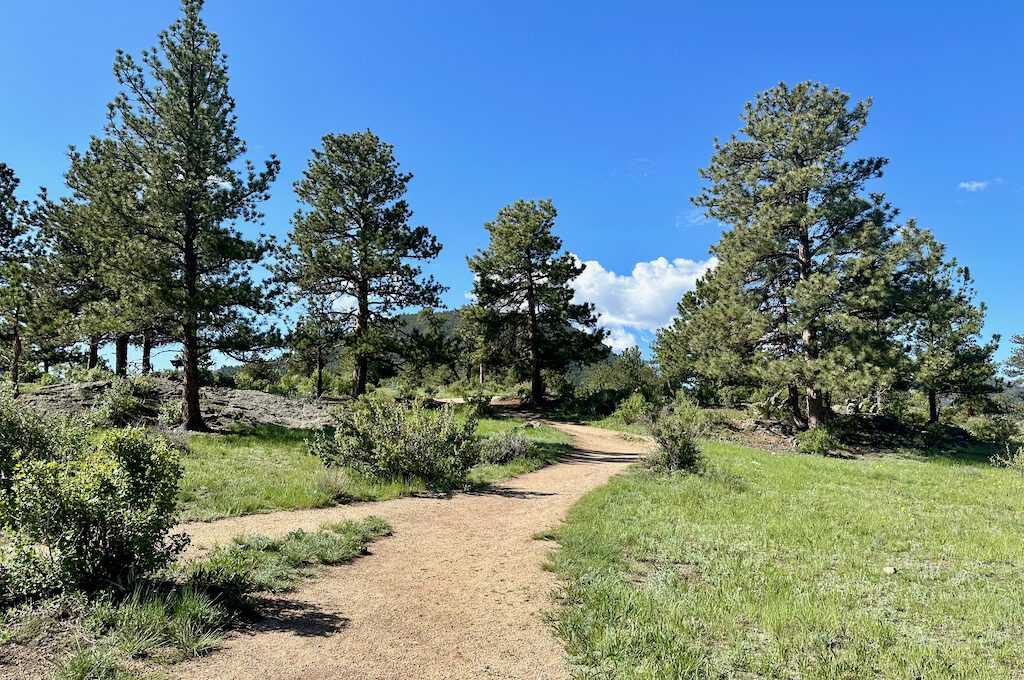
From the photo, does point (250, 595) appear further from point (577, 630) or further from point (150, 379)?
point (150, 379)

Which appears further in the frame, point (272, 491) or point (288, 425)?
point (288, 425)

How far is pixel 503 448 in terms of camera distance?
15.9 m

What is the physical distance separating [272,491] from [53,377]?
62.6ft

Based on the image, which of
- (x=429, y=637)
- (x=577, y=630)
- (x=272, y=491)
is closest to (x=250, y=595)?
(x=429, y=637)

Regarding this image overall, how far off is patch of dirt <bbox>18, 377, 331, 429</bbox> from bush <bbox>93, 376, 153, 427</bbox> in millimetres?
289

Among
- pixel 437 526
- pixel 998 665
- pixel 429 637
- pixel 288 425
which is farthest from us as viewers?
pixel 288 425

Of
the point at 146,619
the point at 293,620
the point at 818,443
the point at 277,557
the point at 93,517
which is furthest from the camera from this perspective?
the point at 818,443

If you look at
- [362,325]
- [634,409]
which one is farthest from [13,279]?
[634,409]

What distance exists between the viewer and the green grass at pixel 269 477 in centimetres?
882

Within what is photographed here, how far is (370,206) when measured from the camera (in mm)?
27203

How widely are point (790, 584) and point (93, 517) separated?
7059 millimetres

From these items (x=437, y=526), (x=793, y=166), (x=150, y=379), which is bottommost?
(x=437, y=526)

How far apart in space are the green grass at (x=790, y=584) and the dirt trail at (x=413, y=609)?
476 mm

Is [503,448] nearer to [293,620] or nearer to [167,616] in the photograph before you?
[293,620]
